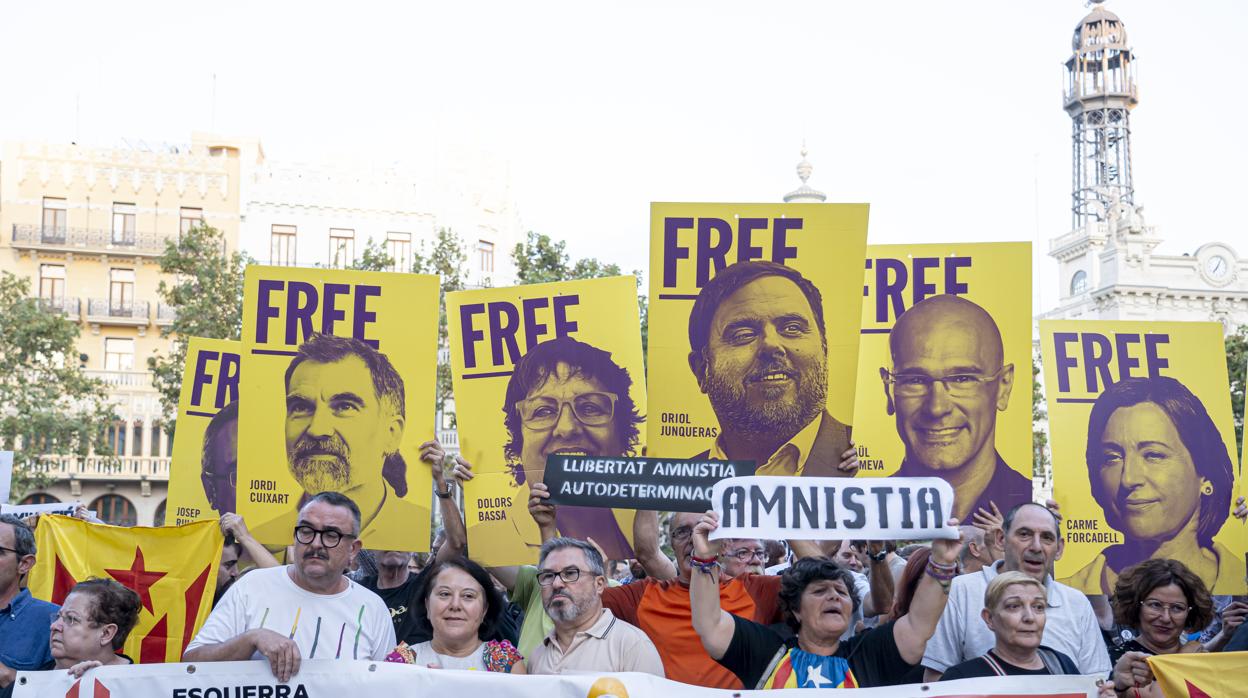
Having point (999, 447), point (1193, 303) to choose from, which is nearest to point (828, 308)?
point (999, 447)

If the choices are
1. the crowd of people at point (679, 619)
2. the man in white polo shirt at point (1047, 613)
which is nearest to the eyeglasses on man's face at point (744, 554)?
the crowd of people at point (679, 619)

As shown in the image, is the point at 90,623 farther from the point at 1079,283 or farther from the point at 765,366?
the point at 1079,283

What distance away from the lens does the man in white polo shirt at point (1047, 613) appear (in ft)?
19.0

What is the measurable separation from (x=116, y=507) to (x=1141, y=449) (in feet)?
142

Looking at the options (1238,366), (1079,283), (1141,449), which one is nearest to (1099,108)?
(1079,283)

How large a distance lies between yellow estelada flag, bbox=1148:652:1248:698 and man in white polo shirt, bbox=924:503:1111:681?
1.35 feet

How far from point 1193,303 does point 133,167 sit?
39733 mm

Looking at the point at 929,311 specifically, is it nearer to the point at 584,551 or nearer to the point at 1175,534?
the point at 1175,534

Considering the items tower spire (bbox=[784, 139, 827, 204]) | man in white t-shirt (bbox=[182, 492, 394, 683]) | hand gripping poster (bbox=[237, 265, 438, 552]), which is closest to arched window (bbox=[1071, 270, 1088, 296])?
tower spire (bbox=[784, 139, 827, 204])

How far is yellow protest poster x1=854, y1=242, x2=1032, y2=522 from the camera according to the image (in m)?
7.44

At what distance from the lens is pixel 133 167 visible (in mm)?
47750

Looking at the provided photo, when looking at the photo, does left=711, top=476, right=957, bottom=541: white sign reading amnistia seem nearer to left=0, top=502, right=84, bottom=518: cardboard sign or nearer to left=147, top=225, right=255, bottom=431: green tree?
left=0, top=502, right=84, bottom=518: cardboard sign

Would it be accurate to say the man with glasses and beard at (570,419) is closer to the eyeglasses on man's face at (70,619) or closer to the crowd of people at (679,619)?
the crowd of people at (679,619)

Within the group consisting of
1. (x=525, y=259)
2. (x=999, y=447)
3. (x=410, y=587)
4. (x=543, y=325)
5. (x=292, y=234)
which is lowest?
(x=410, y=587)
